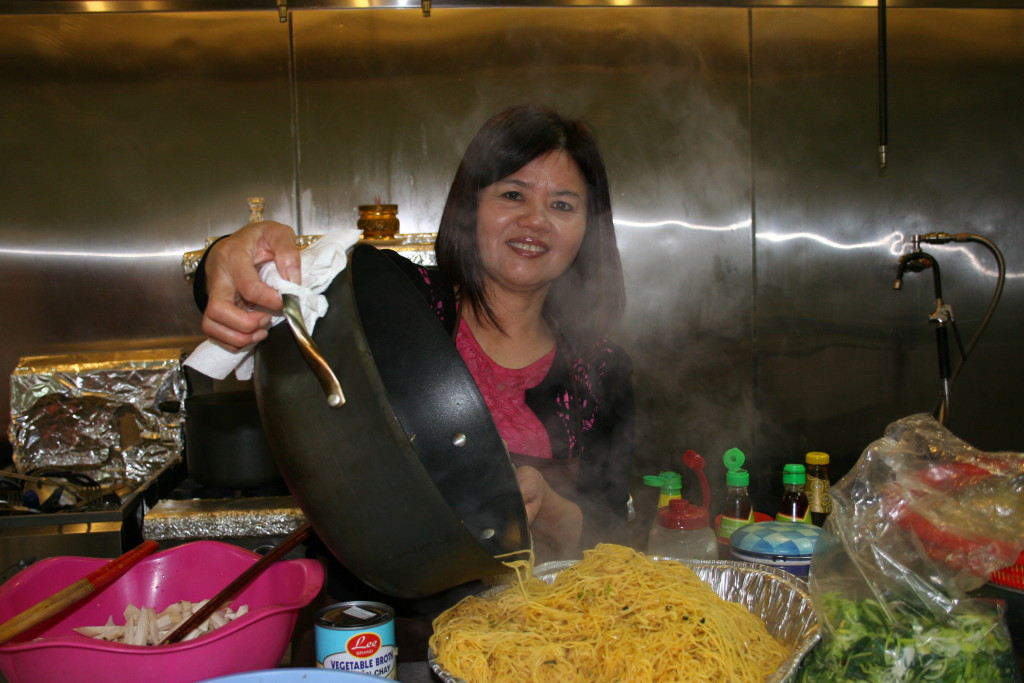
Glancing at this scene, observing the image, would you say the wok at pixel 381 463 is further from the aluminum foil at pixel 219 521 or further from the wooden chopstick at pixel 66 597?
the aluminum foil at pixel 219 521

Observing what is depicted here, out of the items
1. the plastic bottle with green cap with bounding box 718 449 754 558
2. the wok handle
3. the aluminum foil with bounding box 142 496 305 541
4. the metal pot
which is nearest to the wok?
the wok handle

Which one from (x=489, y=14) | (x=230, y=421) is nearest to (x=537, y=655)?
(x=230, y=421)

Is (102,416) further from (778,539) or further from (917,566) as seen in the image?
(917,566)

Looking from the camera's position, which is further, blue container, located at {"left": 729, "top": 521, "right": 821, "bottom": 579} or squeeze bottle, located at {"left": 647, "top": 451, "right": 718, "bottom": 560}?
squeeze bottle, located at {"left": 647, "top": 451, "right": 718, "bottom": 560}

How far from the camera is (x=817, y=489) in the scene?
164 centimetres

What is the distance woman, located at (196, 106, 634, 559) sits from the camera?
1814mm

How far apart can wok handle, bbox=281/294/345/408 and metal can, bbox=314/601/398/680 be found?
1.12 feet

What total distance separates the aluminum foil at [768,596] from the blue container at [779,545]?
Answer: 2 centimetres

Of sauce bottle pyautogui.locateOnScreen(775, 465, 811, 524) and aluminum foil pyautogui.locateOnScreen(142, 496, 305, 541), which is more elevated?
sauce bottle pyautogui.locateOnScreen(775, 465, 811, 524)

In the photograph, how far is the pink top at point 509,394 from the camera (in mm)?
1864

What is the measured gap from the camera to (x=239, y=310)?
89 cm

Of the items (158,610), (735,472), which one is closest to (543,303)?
(735,472)

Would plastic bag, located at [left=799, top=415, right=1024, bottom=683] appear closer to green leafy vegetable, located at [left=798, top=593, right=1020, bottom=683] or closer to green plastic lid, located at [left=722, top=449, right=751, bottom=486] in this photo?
green leafy vegetable, located at [left=798, top=593, right=1020, bottom=683]

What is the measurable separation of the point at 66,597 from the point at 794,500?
1378mm
